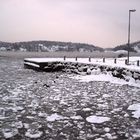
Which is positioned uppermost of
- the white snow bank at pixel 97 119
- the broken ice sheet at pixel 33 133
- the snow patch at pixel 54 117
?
the snow patch at pixel 54 117

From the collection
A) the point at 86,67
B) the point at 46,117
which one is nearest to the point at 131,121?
the point at 46,117

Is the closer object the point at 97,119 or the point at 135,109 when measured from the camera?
the point at 97,119

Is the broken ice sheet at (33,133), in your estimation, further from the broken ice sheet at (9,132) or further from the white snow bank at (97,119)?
the white snow bank at (97,119)

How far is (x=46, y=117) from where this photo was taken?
8781 mm

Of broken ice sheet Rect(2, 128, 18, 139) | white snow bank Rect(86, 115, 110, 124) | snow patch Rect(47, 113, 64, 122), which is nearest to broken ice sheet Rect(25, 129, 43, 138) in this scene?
broken ice sheet Rect(2, 128, 18, 139)

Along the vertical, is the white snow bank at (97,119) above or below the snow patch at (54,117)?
below

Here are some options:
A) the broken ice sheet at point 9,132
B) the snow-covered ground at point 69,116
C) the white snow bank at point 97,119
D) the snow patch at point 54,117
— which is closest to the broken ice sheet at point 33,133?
the snow-covered ground at point 69,116

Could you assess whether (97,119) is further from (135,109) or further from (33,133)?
(33,133)

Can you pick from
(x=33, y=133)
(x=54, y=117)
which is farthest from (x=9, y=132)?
(x=54, y=117)

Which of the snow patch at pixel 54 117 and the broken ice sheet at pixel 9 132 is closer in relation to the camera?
the broken ice sheet at pixel 9 132

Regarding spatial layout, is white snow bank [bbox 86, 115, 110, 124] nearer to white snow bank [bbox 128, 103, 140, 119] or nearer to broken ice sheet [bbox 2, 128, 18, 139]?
white snow bank [bbox 128, 103, 140, 119]

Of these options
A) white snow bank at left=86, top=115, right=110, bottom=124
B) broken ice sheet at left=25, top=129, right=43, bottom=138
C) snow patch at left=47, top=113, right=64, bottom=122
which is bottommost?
broken ice sheet at left=25, top=129, right=43, bottom=138

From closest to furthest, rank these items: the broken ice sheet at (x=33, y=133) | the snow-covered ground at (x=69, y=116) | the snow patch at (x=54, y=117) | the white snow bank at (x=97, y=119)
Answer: the broken ice sheet at (x=33, y=133) < the snow-covered ground at (x=69, y=116) < the white snow bank at (x=97, y=119) < the snow patch at (x=54, y=117)

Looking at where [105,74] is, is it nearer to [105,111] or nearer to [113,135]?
[105,111]
